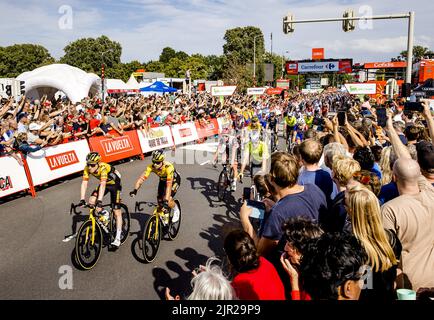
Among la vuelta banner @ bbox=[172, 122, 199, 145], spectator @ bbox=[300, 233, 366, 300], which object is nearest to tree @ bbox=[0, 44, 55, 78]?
la vuelta banner @ bbox=[172, 122, 199, 145]

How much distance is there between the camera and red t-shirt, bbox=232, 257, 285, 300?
111 inches

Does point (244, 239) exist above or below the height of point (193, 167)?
above

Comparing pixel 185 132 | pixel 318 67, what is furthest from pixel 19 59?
pixel 185 132

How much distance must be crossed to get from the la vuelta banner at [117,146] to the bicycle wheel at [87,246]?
26.4 feet

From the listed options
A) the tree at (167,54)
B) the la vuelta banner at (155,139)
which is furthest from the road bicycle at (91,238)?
the tree at (167,54)

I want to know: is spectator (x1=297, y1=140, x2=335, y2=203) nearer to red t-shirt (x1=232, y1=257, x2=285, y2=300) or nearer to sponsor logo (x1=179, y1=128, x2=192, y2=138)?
red t-shirt (x1=232, y1=257, x2=285, y2=300)

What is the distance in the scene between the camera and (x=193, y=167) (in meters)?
15.1

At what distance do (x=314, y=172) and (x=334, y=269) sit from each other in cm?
266

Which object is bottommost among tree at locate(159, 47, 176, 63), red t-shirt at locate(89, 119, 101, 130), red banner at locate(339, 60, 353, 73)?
red t-shirt at locate(89, 119, 101, 130)

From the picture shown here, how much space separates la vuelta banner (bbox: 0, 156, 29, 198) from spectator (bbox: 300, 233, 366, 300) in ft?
32.1

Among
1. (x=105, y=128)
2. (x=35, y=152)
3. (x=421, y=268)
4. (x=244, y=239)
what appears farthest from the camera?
(x=105, y=128)
